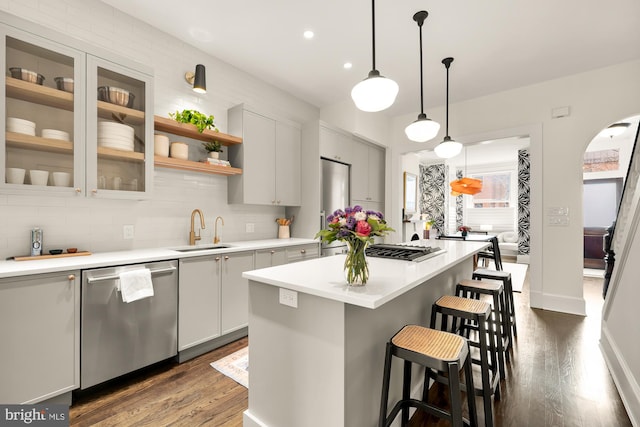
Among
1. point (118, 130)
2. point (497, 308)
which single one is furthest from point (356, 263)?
point (118, 130)

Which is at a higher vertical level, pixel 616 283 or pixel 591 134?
pixel 591 134

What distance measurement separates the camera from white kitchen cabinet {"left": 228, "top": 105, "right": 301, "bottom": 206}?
3242 mm

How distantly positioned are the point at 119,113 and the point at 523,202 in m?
8.60

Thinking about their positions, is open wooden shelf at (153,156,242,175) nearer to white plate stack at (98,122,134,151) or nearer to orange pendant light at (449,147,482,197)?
white plate stack at (98,122,134,151)

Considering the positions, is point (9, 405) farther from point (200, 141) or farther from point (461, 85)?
point (461, 85)

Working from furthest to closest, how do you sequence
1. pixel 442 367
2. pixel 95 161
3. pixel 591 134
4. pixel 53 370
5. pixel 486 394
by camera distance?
1. pixel 591 134
2. pixel 95 161
3. pixel 53 370
4. pixel 486 394
5. pixel 442 367

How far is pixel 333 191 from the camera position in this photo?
159 inches

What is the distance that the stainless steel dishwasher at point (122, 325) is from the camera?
73.3 inches

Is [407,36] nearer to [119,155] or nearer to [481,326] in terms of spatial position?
[481,326]

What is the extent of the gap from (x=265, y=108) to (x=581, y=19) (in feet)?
10.7

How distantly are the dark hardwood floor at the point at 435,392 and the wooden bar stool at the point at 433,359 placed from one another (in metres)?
0.44

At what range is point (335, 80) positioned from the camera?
12.2 feet

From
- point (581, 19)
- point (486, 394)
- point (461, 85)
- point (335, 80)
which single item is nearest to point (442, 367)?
point (486, 394)

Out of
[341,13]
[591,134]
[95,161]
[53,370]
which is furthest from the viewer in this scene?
[591,134]
